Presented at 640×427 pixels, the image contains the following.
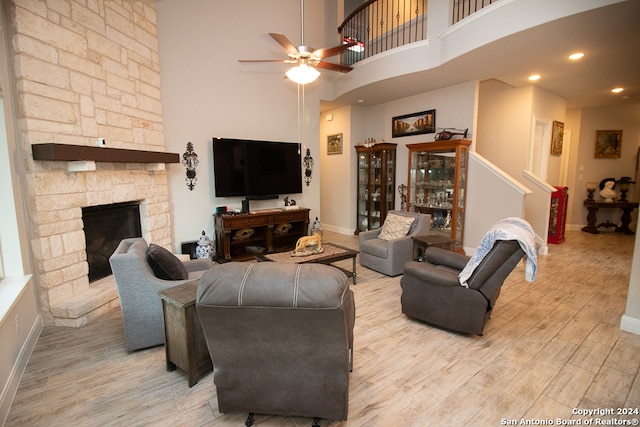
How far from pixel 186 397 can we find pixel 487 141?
6.34 metres

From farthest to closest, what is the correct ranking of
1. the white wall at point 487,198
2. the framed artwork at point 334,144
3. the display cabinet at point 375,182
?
1. the framed artwork at point 334,144
2. the display cabinet at point 375,182
3. the white wall at point 487,198

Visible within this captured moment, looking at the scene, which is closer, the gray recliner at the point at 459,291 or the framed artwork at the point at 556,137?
the gray recliner at the point at 459,291

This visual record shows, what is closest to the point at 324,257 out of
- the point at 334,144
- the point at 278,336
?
the point at 278,336

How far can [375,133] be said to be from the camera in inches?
263

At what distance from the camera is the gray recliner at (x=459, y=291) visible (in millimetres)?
2281

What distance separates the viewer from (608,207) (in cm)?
664

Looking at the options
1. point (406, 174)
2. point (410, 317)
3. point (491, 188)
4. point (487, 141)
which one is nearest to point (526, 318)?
point (410, 317)

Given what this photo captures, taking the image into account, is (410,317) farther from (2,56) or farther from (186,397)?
(2,56)

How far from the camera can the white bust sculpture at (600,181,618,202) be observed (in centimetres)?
658

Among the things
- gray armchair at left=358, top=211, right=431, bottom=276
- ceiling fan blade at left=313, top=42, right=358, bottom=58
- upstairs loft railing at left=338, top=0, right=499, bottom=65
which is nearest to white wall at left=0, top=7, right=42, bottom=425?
ceiling fan blade at left=313, top=42, right=358, bottom=58

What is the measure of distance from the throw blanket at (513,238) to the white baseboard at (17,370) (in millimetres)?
3101

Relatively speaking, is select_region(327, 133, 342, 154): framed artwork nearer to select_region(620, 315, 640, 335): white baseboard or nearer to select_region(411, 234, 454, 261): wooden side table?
select_region(411, 234, 454, 261): wooden side table

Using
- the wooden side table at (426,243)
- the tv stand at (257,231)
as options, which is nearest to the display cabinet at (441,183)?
the wooden side table at (426,243)

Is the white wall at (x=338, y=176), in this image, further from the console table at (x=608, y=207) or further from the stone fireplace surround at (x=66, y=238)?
the console table at (x=608, y=207)
